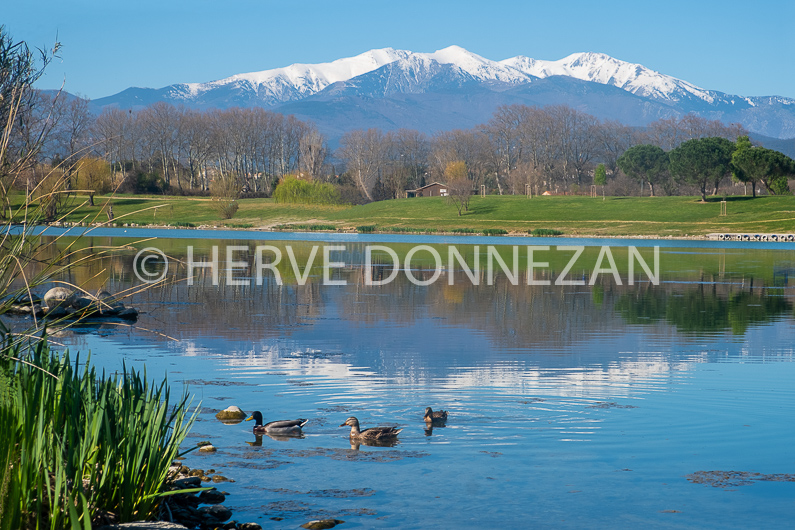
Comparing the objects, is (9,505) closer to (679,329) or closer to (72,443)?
(72,443)

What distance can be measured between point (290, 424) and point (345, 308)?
13218mm

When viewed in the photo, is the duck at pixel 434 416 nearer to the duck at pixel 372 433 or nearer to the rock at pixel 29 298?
the duck at pixel 372 433

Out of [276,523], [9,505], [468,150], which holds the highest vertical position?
[468,150]

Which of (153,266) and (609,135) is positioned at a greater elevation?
(609,135)

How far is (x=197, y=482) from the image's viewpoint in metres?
8.29

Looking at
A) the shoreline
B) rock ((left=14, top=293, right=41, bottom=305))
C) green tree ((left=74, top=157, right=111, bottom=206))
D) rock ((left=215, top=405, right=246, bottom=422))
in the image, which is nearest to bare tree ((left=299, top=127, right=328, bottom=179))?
the shoreline

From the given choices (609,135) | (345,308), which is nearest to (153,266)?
(345,308)

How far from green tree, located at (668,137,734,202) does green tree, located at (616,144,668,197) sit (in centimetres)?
1989

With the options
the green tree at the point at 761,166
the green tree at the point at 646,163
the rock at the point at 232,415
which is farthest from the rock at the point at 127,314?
the green tree at the point at 646,163

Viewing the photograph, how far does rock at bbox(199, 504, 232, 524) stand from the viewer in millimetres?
7652

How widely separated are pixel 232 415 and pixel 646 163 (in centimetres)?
11807

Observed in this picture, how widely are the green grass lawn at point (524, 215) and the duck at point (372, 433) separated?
2894 inches

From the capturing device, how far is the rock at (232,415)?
1118 cm

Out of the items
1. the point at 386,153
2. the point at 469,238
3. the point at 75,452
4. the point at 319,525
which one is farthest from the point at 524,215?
the point at 75,452
